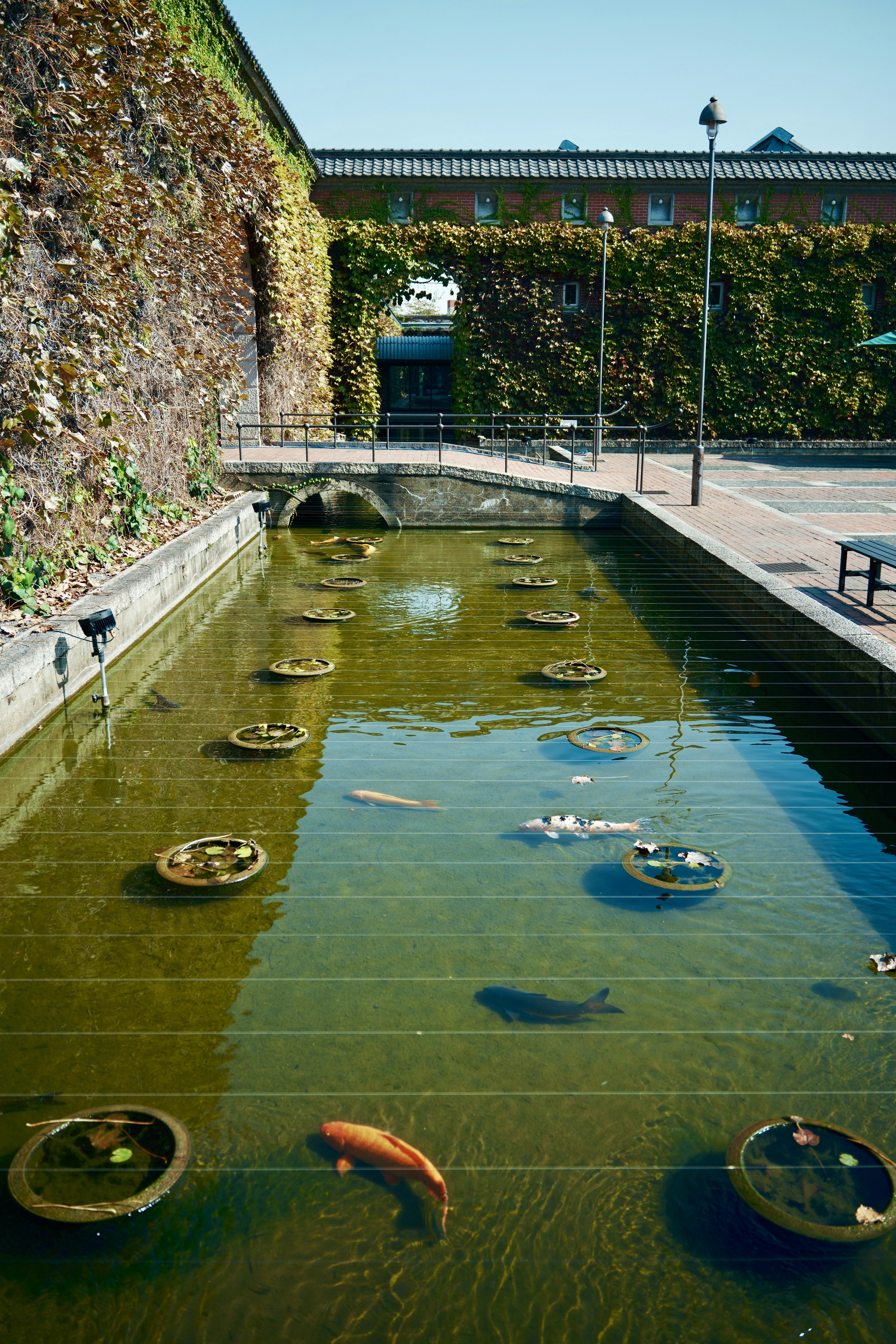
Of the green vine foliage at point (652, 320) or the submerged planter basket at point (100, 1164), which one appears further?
the green vine foliage at point (652, 320)

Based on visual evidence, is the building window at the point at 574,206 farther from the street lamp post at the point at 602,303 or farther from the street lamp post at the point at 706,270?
the street lamp post at the point at 706,270

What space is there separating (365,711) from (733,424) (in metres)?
19.7

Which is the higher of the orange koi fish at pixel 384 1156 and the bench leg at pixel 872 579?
the bench leg at pixel 872 579

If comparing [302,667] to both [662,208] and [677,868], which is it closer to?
[677,868]

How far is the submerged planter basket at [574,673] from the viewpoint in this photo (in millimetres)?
6359

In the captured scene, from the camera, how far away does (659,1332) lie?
211cm

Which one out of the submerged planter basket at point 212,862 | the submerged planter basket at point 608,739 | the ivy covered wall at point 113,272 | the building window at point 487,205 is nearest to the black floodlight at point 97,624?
the ivy covered wall at point 113,272

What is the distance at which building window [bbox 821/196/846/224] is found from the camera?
23.0 meters

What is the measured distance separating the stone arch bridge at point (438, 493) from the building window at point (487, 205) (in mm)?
11344

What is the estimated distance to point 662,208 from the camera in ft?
74.4

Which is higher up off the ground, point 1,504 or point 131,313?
point 131,313

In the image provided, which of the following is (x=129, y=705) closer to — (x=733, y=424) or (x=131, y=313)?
(x=131, y=313)

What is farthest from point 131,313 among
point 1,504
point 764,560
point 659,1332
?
point 659,1332

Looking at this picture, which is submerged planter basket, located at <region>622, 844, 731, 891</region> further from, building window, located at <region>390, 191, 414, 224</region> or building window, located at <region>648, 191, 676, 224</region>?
building window, located at <region>648, 191, 676, 224</region>
